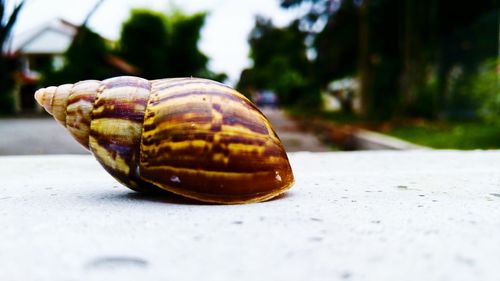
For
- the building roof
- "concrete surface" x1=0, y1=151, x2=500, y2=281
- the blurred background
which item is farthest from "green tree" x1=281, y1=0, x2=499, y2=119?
the building roof

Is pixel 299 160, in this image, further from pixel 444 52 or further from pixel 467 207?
pixel 444 52

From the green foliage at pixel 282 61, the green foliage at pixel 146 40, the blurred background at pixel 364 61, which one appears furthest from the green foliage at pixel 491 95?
the green foliage at pixel 146 40

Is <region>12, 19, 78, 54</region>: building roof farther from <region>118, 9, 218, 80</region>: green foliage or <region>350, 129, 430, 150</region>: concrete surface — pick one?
<region>350, 129, 430, 150</region>: concrete surface

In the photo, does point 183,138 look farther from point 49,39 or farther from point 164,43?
point 49,39

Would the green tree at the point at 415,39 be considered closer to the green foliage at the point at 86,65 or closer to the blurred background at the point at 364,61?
the blurred background at the point at 364,61

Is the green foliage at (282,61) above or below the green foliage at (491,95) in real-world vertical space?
above

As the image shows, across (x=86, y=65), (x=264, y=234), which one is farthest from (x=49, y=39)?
(x=264, y=234)

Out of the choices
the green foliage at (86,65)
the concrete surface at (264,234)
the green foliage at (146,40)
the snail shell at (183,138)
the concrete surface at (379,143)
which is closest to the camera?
the concrete surface at (264,234)
